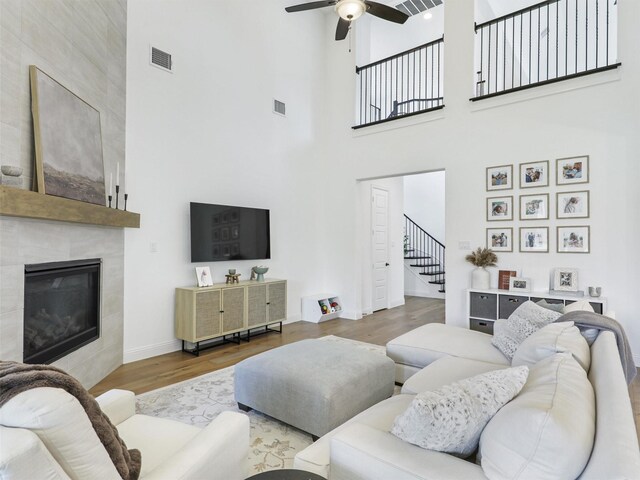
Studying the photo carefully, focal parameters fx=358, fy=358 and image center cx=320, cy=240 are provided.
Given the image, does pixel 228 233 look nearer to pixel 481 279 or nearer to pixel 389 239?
pixel 481 279

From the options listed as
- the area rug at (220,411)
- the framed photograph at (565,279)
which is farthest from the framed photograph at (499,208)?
the area rug at (220,411)

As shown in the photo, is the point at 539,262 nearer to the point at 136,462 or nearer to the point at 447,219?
the point at 447,219

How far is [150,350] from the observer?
12.8 ft

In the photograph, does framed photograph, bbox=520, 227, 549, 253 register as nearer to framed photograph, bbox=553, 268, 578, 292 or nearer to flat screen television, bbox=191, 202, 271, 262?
framed photograph, bbox=553, 268, 578, 292

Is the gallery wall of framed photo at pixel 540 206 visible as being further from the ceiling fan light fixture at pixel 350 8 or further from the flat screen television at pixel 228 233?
the flat screen television at pixel 228 233

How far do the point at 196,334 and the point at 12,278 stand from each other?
1.96 m

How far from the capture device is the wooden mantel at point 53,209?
81.7 inches

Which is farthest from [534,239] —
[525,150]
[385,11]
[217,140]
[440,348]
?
[217,140]

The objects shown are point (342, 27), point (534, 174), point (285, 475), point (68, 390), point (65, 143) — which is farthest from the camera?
point (534, 174)

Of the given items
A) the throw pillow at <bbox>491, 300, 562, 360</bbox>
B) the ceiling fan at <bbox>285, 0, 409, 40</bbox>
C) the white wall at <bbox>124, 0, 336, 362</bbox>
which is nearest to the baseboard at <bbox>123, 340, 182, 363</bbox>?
the white wall at <bbox>124, 0, 336, 362</bbox>

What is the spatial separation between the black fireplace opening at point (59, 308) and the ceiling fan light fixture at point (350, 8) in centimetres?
324

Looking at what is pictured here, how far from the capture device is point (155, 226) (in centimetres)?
396

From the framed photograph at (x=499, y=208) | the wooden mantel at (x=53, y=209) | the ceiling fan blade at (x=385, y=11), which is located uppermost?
the ceiling fan blade at (x=385, y=11)

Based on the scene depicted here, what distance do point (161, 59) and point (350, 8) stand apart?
2.17 m
